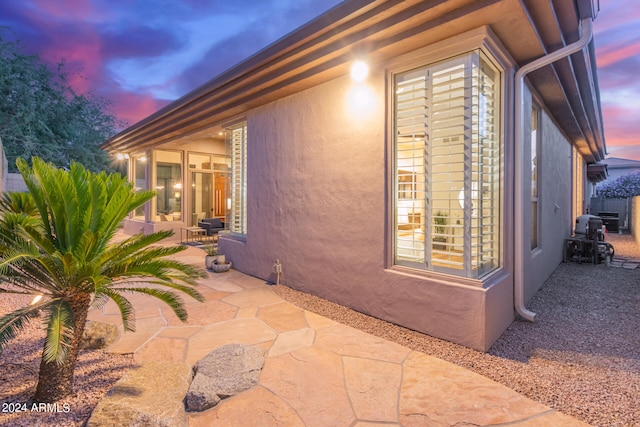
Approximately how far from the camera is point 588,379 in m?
2.72

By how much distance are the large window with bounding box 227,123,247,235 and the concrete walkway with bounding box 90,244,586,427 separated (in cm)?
274

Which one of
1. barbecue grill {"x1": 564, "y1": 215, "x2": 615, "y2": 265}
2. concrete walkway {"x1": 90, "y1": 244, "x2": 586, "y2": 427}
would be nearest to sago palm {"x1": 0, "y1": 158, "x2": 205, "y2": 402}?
concrete walkway {"x1": 90, "y1": 244, "x2": 586, "y2": 427}

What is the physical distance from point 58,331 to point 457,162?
3725 mm

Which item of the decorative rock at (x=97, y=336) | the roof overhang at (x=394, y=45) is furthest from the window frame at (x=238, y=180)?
the decorative rock at (x=97, y=336)

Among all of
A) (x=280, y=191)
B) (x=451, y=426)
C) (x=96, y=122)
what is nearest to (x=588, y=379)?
(x=451, y=426)

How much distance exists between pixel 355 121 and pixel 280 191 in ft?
6.31

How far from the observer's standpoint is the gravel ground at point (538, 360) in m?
2.32

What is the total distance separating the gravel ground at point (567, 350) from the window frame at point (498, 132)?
0.73m

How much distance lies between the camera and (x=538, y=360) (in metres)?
3.06

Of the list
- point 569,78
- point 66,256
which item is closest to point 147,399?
point 66,256

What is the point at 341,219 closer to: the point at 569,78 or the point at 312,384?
the point at 312,384

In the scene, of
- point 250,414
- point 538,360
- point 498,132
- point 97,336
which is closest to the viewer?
point 250,414

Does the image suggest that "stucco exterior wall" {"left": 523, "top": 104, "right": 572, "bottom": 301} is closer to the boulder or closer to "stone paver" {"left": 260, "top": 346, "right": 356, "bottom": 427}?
"stone paver" {"left": 260, "top": 346, "right": 356, "bottom": 427}

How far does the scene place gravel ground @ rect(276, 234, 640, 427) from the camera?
2.45 m
